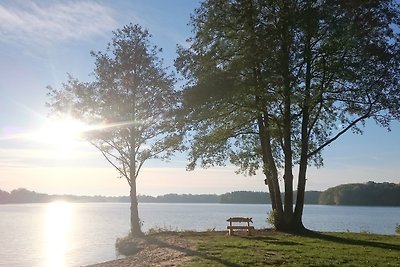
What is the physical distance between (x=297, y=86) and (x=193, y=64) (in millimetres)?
5878

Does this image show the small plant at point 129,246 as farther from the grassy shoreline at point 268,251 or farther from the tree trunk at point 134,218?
the grassy shoreline at point 268,251

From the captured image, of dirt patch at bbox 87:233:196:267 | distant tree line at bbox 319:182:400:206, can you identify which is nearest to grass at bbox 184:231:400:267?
dirt patch at bbox 87:233:196:267

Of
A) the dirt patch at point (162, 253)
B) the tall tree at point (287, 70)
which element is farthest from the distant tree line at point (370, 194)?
the dirt patch at point (162, 253)

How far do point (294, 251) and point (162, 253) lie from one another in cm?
546

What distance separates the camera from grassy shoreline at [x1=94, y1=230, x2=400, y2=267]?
15156mm

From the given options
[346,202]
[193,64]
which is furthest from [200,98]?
[346,202]

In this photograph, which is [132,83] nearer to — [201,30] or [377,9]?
[201,30]

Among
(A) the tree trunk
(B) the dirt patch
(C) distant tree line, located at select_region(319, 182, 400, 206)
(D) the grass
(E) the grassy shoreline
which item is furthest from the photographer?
(C) distant tree line, located at select_region(319, 182, 400, 206)

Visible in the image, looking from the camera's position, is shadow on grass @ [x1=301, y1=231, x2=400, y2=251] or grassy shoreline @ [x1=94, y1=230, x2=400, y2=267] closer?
grassy shoreline @ [x1=94, y1=230, x2=400, y2=267]

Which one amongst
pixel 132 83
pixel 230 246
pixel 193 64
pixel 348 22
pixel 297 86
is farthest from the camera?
pixel 132 83

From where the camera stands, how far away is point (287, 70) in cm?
2323

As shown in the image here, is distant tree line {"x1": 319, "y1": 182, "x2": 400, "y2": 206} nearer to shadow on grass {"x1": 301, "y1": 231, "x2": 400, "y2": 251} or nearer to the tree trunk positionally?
the tree trunk

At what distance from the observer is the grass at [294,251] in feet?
49.3

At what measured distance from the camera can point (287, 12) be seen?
2302 cm
